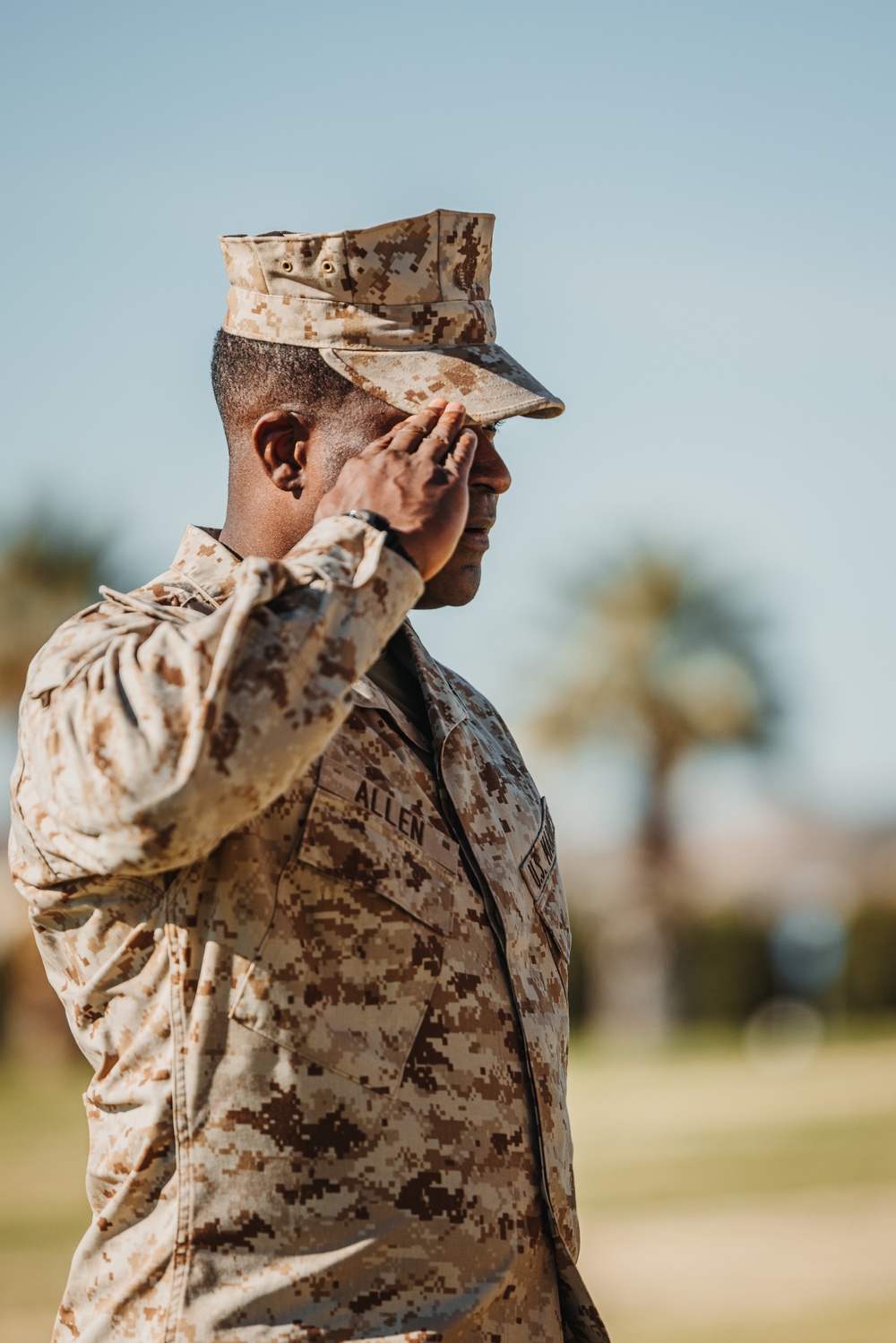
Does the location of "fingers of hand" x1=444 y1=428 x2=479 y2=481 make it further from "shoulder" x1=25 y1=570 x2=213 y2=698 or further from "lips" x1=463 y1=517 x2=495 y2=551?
"shoulder" x1=25 y1=570 x2=213 y2=698

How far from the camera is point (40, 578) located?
91.1ft

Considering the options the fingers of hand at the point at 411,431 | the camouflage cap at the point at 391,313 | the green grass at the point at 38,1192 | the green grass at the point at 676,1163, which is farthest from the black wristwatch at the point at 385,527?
the green grass at the point at 38,1192

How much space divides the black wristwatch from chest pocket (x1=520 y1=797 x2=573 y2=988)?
2.64 feet

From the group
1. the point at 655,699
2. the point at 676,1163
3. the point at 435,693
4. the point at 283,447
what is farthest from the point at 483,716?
the point at 655,699

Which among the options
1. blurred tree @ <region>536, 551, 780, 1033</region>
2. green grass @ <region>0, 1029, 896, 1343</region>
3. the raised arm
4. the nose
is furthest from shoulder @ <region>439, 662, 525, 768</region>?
blurred tree @ <region>536, 551, 780, 1033</region>

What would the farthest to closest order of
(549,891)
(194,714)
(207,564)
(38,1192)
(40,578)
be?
(40,578) < (38,1192) < (549,891) < (207,564) < (194,714)

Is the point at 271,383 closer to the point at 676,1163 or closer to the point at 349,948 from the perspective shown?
the point at 349,948

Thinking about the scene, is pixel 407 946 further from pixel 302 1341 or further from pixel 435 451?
pixel 435 451

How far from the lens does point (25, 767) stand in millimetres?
2701

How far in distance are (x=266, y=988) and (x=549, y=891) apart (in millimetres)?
922

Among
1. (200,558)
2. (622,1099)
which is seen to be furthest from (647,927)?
(200,558)

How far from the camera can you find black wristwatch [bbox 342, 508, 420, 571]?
2.76m

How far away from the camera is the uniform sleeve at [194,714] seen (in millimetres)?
Answer: 2408

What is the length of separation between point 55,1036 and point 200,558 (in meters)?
33.0
